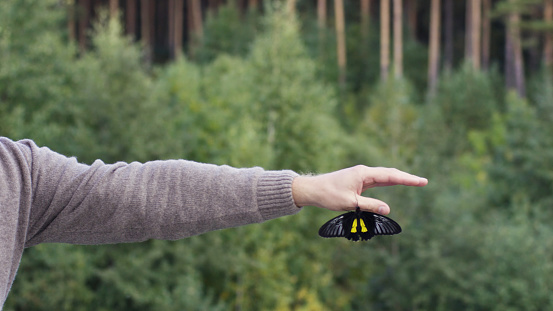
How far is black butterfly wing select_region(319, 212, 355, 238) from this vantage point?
6.81 feet

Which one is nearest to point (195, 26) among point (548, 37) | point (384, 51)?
point (384, 51)

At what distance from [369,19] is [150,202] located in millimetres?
34665

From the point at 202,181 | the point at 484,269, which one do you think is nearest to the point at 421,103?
the point at 484,269

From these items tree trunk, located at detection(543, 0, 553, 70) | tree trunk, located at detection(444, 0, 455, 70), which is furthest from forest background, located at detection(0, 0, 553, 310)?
tree trunk, located at detection(444, 0, 455, 70)

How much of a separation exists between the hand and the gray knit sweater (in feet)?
0.31

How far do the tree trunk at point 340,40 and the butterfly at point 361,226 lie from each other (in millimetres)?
30214

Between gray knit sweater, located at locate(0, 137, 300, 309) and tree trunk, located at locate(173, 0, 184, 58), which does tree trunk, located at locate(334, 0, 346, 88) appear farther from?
gray knit sweater, located at locate(0, 137, 300, 309)

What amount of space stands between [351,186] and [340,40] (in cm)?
3208

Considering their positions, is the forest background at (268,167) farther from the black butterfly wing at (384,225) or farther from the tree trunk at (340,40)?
the black butterfly wing at (384,225)

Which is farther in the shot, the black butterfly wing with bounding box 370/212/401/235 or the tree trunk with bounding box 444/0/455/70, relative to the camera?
the tree trunk with bounding box 444/0/455/70

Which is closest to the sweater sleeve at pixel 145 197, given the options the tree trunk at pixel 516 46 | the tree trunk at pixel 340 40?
the tree trunk at pixel 516 46

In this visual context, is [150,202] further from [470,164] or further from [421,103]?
[421,103]

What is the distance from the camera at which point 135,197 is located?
7.23ft

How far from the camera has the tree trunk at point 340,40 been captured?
32.7 metres
